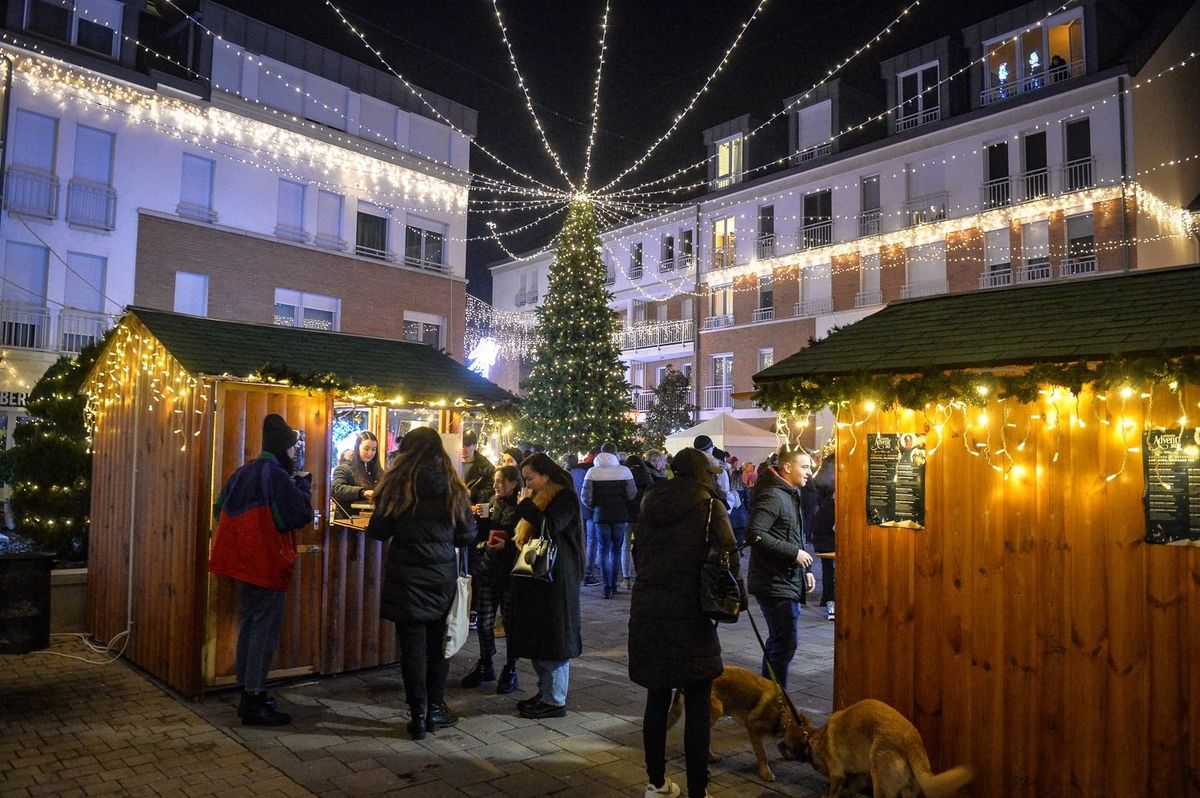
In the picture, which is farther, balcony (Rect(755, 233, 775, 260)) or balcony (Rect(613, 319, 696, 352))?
balcony (Rect(613, 319, 696, 352))

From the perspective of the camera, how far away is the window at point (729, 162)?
31719 mm

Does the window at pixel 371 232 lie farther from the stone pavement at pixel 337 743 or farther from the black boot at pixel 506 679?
the black boot at pixel 506 679

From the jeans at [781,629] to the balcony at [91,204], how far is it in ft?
62.2

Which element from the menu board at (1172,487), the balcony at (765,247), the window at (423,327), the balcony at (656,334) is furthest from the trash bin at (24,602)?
the balcony at (656,334)

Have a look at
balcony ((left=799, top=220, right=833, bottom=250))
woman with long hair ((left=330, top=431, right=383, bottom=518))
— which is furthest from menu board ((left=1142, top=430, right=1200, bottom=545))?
balcony ((left=799, top=220, right=833, bottom=250))

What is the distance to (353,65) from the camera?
22.7m

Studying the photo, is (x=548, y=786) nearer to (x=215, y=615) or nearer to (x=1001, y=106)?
(x=215, y=615)

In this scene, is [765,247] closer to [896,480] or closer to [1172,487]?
[896,480]

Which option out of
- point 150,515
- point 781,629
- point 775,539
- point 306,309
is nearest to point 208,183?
point 306,309

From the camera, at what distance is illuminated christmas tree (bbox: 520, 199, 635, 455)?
2195 centimetres

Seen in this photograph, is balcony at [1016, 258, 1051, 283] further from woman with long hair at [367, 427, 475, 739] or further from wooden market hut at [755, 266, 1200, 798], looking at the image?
woman with long hair at [367, 427, 475, 739]

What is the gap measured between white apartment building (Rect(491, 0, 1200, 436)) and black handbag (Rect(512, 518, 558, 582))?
18517 mm

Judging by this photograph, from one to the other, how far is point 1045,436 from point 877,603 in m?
1.39

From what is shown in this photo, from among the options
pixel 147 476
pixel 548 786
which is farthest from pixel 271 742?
pixel 147 476
